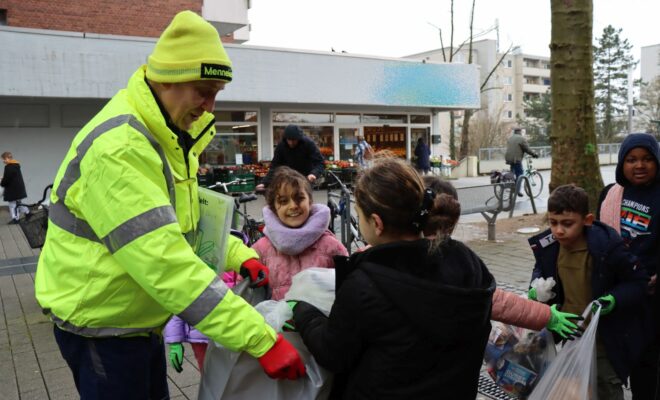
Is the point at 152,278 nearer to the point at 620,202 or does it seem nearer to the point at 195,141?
the point at 195,141

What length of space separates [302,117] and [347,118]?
1.96 meters

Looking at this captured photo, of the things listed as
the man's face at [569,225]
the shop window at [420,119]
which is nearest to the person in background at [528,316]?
the man's face at [569,225]

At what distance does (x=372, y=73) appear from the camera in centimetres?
2089

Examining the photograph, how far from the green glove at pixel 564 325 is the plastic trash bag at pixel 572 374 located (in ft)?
0.12

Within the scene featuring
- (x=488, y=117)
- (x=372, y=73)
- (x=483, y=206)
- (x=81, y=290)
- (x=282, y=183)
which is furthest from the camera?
(x=488, y=117)

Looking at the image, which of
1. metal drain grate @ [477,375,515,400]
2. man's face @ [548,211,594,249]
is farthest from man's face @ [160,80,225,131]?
metal drain grate @ [477,375,515,400]

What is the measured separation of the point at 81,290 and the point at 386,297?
3.03ft

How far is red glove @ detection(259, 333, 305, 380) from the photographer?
170cm

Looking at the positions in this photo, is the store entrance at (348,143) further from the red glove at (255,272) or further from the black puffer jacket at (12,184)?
Result: the red glove at (255,272)

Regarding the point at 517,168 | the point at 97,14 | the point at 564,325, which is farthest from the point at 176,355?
the point at 97,14

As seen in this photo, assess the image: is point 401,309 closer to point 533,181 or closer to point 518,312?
point 518,312

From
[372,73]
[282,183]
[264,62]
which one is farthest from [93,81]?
[282,183]

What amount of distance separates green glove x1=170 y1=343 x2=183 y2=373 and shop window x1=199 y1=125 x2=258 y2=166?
56.7 ft

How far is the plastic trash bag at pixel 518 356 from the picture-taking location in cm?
252
